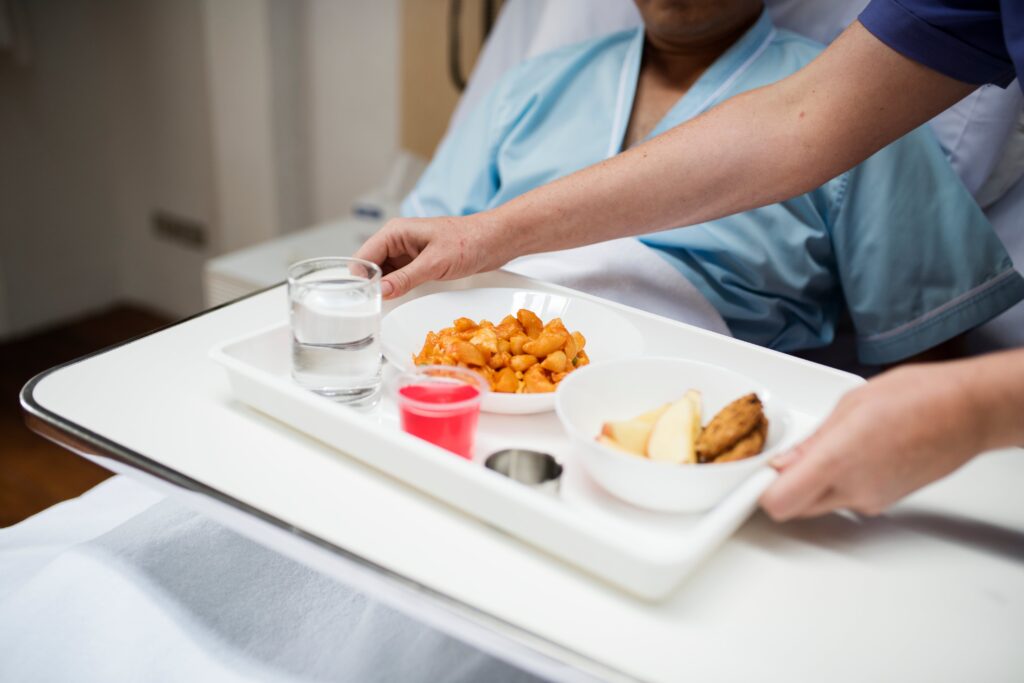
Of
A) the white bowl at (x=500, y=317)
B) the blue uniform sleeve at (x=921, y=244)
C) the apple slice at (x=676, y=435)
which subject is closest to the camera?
the apple slice at (x=676, y=435)

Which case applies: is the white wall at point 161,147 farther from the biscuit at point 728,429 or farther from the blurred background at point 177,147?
the biscuit at point 728,429

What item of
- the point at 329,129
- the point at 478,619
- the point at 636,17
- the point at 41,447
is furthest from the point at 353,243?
the point at 478,619

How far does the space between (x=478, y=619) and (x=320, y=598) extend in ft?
0.96

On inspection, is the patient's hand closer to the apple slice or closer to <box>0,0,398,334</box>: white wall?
the apple slice

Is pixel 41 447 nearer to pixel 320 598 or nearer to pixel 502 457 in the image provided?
pixel 320 598

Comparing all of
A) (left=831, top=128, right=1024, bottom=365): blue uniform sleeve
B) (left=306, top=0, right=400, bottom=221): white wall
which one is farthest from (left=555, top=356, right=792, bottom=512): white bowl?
(left=306, top=0, right=400, bottom=221): white wall

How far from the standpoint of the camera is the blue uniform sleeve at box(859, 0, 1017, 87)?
0.88 meters

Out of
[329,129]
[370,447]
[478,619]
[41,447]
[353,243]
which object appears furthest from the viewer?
[329,129]

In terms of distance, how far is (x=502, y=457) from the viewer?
72cm

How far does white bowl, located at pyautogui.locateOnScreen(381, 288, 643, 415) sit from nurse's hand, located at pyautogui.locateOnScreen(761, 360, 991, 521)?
0.29m

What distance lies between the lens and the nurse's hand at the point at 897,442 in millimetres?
620

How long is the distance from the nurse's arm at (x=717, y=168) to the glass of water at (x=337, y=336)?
5.5 inches

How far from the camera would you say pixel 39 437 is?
7.49 ft

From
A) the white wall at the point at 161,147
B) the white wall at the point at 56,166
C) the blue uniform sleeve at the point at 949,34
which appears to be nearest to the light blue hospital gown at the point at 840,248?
the blue uniform sleeve at the point at 949,34
